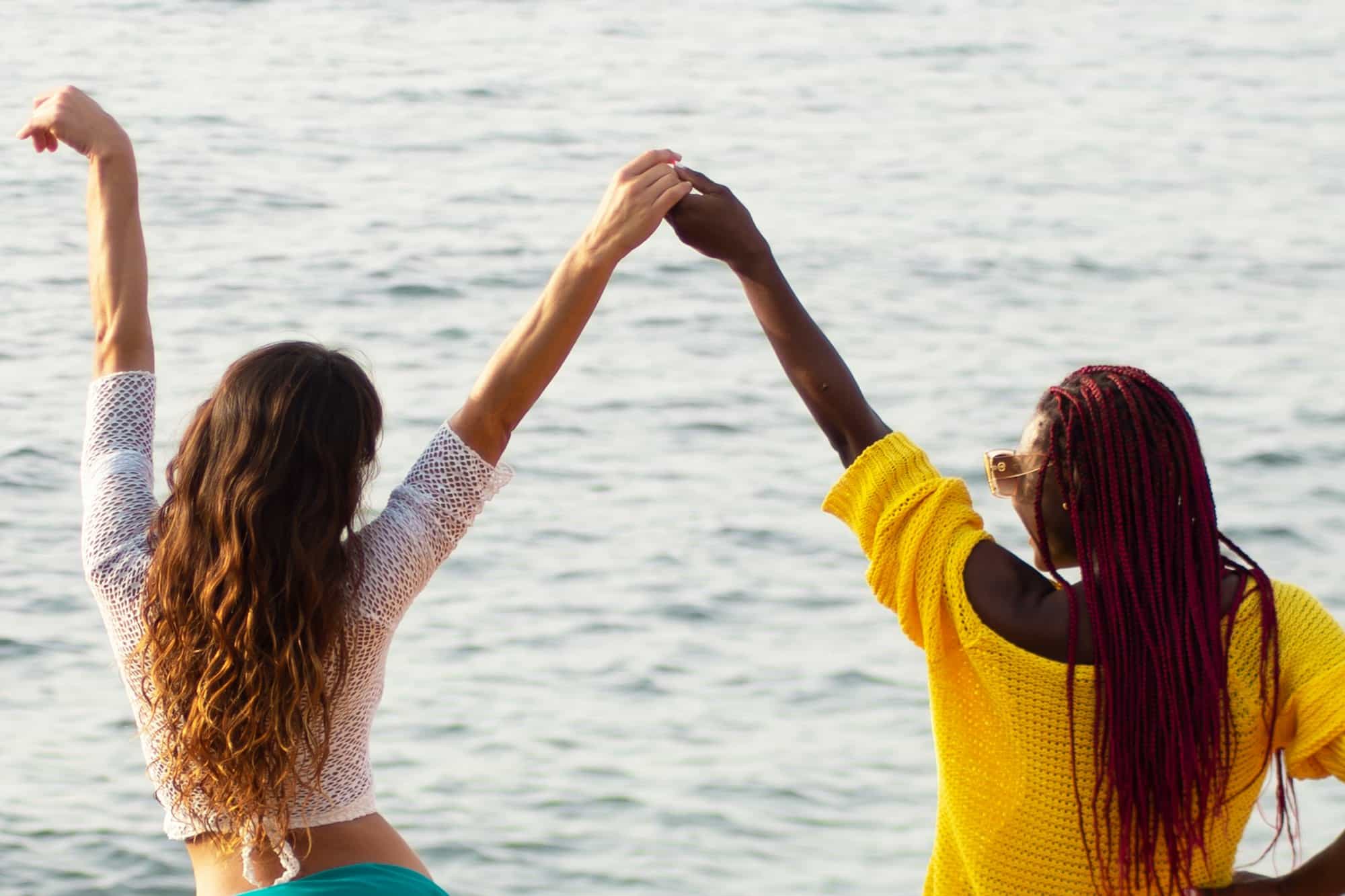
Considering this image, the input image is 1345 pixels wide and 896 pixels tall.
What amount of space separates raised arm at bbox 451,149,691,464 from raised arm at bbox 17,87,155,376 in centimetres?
43

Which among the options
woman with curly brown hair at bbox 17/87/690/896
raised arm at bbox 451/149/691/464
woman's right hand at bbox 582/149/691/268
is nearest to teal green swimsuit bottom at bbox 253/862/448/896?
woman with curly brown hair at bbox 17/87/690/896

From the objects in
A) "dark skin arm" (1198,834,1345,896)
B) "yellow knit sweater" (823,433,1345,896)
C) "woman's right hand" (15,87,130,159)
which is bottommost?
"dark skin arm" (1198,834,1345,896)

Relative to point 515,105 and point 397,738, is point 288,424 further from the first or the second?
point 515,105

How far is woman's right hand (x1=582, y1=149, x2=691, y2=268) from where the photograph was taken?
214 centimetres

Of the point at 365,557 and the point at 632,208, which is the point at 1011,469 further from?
the point at 365,557

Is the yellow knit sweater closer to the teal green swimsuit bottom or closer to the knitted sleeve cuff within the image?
the knitted sleeve cuff

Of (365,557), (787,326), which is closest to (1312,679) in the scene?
(787,326)

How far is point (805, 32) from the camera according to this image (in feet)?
49.3

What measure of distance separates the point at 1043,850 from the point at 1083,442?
45 centimetres

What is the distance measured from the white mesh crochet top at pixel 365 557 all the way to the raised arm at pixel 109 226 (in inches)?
3.5

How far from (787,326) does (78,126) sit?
945 mm

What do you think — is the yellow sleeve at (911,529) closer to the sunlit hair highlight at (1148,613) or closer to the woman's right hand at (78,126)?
the sunlit hair highlight at (1148,613)

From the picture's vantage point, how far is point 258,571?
1.95 m

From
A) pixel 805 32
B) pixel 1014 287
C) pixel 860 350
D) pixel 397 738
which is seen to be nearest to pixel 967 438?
pixel 860 350
